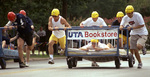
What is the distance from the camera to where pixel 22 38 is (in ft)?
52.9

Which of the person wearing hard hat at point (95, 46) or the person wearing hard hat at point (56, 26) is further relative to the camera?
the person wearing hard hat at point (56, 26)

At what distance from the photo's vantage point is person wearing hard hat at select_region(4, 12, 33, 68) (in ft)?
51.4

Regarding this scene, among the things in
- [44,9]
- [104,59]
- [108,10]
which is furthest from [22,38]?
[108,10]

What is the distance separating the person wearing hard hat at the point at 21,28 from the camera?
15664 millimetres

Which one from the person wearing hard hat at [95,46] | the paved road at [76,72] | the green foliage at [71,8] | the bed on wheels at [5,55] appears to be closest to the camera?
the paved road at [76,72]

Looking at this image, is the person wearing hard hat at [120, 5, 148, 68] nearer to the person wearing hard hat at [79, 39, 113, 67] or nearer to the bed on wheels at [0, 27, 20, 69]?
the person wearing hard hat at [79, 39, 113, 67]

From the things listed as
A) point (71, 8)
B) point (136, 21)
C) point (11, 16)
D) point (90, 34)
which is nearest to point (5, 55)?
point (11, 16)

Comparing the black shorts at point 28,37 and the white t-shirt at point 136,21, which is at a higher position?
the white t-shirt at point 136,21

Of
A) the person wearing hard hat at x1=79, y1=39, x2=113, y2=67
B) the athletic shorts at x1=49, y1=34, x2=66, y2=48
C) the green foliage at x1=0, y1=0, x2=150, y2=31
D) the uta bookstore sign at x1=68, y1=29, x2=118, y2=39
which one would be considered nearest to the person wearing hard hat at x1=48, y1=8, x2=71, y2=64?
the athletic shorts at x1=49, y1=34, x2=66, y2=48

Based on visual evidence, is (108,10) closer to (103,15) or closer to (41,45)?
(103,15)

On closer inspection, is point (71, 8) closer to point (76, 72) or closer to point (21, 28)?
point (21, 28)

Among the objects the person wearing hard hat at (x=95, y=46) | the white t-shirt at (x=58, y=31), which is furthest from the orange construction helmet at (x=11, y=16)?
the person wearing hard hat at (x=95, y=46)

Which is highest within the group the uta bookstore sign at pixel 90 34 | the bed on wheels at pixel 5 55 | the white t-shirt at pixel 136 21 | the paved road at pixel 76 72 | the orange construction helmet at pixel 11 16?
the orange construction helmet at pixel 11 16

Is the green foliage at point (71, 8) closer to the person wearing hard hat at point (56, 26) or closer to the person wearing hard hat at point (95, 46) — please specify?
the person wearing hard hat at point (56, 26)
